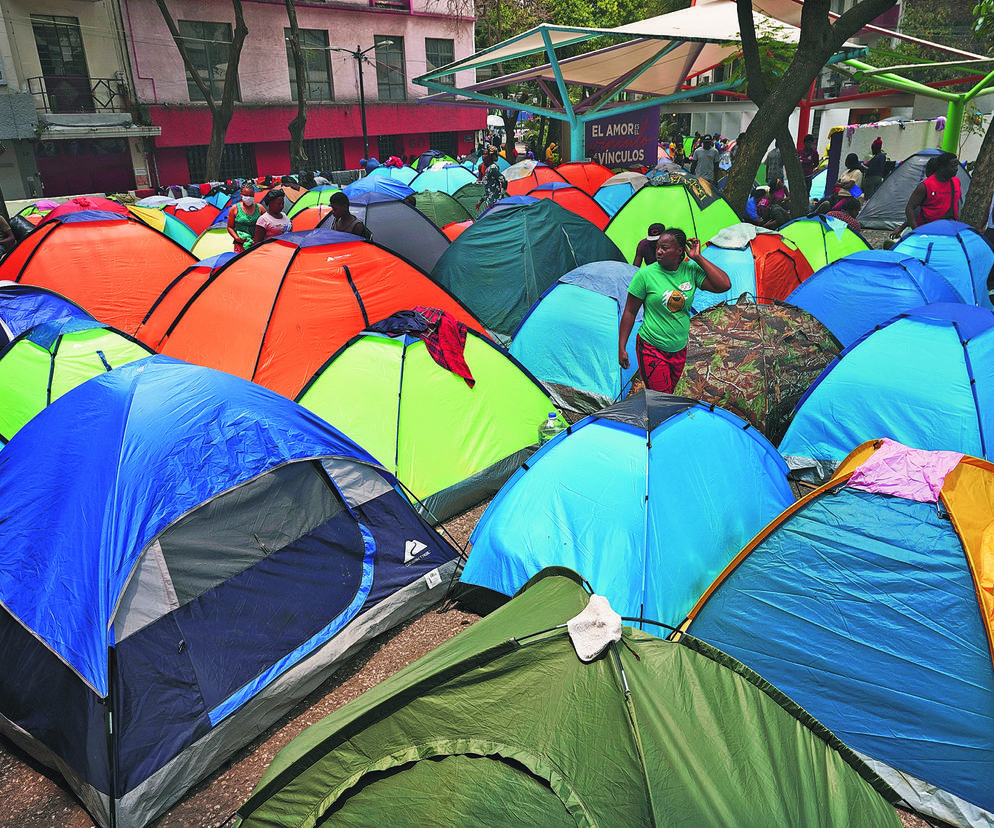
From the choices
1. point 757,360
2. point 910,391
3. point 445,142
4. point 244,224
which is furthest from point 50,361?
point 445,142

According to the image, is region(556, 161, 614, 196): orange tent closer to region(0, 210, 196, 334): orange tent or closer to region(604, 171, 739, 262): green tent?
region(604, 171, 739, 262): green tent

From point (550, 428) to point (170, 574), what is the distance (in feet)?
9.74

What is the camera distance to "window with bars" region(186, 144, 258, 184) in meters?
28.4

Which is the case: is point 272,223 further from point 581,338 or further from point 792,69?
point 792,69

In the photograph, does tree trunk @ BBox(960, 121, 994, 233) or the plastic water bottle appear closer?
the plastic water bottle

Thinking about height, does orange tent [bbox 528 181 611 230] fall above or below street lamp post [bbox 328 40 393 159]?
below

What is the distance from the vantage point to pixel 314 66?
31.2 metres

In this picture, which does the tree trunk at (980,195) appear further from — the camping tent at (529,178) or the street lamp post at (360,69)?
the street lamp post at (360,69)

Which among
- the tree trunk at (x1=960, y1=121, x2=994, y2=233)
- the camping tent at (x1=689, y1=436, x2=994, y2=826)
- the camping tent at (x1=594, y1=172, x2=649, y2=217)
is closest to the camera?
the camping tent at (x1=689, y1=436, x2=994, y2=826)

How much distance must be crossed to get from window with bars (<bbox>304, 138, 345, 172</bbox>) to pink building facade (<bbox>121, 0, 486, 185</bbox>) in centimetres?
5

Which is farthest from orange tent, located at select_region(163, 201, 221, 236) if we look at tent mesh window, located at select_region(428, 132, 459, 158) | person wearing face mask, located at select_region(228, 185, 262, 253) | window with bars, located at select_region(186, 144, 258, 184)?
tent mesh window, located at select_region(428, 132, 459, 158)

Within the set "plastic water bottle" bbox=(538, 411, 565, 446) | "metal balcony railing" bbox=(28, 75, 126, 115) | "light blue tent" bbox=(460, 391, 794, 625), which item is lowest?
"plastic water bottle" bbox=(538, 411, 565, 446)

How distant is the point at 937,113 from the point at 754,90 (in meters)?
16.5

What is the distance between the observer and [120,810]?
9.20 feet
